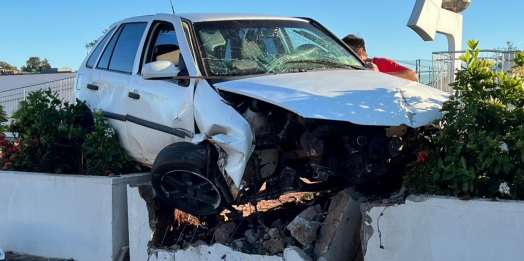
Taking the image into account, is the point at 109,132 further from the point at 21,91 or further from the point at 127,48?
the point at 21,91

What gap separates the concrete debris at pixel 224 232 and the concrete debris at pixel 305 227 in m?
0.56

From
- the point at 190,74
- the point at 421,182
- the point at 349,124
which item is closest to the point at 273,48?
the point at 190,74

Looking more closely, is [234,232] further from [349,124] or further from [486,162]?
[486,162]

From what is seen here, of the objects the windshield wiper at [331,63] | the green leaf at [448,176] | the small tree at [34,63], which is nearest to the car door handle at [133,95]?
the windshield wiper at [331,63]

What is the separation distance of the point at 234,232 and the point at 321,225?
0.76m

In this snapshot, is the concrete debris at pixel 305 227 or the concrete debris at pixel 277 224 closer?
the concrete debris at pixel 305 227

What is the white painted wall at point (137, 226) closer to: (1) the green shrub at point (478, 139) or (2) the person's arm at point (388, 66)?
(1) the green shrub at point (478, 139)

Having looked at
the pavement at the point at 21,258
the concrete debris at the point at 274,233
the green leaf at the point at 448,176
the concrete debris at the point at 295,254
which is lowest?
the pavement at the point at 21,258

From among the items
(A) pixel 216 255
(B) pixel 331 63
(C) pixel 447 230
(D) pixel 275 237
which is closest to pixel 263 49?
(B) pixel 331 63

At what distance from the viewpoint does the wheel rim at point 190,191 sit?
14.9 feet

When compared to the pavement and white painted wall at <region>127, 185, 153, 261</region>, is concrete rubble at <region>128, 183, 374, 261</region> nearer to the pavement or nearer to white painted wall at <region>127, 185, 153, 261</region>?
white painted wall at <region>127, 185, 153, 261</region>

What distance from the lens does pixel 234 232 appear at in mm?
4906

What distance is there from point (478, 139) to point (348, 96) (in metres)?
0.90

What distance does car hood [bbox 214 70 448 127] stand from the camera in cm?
392
